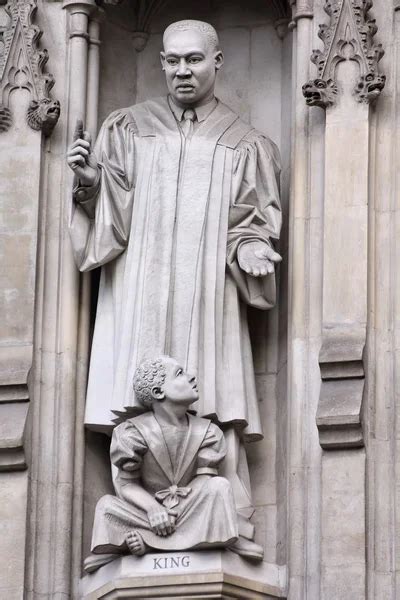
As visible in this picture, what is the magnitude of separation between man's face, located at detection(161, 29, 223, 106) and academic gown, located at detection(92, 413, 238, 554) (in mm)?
2290

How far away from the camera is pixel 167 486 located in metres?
18.2

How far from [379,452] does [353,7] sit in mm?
2979

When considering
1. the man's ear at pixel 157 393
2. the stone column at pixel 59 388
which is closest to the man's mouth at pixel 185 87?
the stone column at pixel 59 388

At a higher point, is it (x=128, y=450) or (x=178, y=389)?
(x=178, y=389)

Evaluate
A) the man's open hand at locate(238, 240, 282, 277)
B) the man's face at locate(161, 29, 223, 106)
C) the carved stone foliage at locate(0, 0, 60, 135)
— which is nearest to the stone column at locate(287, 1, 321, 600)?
the man's open hand at locate(238, 240, 282, 277)

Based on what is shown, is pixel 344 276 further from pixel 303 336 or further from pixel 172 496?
pixel 172 496

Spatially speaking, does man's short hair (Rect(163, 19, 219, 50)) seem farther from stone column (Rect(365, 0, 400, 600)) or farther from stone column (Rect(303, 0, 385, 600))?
stone column (Rect(365, 0, 400, 600))

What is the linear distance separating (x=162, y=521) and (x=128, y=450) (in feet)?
1.70

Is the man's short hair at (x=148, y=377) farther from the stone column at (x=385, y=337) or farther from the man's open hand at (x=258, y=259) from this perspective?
the stone column at (x=385, y=337)

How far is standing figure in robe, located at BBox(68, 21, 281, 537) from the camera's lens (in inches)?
732

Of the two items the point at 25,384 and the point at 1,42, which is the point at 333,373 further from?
the point at 1,42

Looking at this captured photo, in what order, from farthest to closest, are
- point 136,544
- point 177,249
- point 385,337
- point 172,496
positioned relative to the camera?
point 177,249
point 385,337
point 172,496
point 136,544

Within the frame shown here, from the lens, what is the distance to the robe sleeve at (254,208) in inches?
741

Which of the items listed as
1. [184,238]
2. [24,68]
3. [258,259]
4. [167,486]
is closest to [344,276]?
[258,259]
